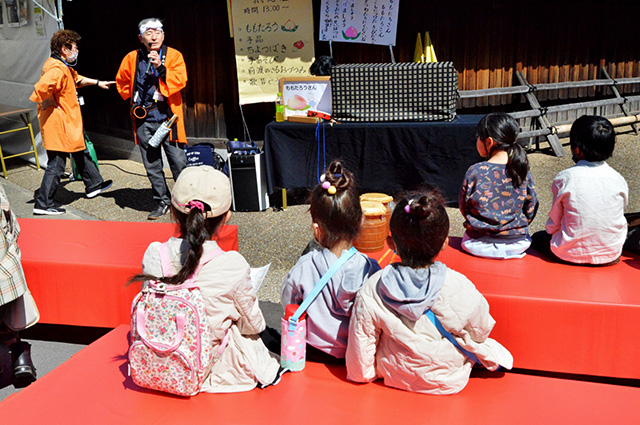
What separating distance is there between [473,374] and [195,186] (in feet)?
4.91

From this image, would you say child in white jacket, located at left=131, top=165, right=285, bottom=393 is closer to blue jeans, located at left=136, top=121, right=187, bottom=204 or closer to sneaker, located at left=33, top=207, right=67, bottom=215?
blue jeans, located at left=136, top=121, right=187, bottom=204

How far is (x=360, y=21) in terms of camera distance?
662 cm

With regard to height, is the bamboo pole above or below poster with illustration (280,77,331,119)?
below

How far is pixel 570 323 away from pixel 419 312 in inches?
40.6

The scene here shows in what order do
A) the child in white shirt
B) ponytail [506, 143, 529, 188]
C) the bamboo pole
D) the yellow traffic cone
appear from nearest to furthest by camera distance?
1. the child in white shirt
2. ponytail [506, 143, 529, 188]
3. the yellow traffic cone
4. the bamboo pole

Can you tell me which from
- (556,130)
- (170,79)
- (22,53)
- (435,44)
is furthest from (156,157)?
(556,130)

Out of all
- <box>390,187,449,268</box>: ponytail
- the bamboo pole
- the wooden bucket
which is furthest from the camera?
the bamboo pole

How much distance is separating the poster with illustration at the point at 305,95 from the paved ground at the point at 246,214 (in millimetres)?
1046

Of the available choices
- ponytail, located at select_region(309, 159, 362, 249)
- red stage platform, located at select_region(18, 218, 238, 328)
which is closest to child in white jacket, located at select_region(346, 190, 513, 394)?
ponytail, located at select_region(309, 159, 362, 249)

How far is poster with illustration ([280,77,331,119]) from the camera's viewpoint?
607 cm

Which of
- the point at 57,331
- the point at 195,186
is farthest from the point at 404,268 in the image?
the point at 57,331

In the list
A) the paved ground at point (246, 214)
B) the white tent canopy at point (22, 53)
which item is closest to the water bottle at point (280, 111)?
the paved ground at point (246, 214)

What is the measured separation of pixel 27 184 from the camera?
24.0 ft

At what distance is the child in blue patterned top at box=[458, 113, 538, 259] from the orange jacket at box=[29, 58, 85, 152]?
14.6 ft
